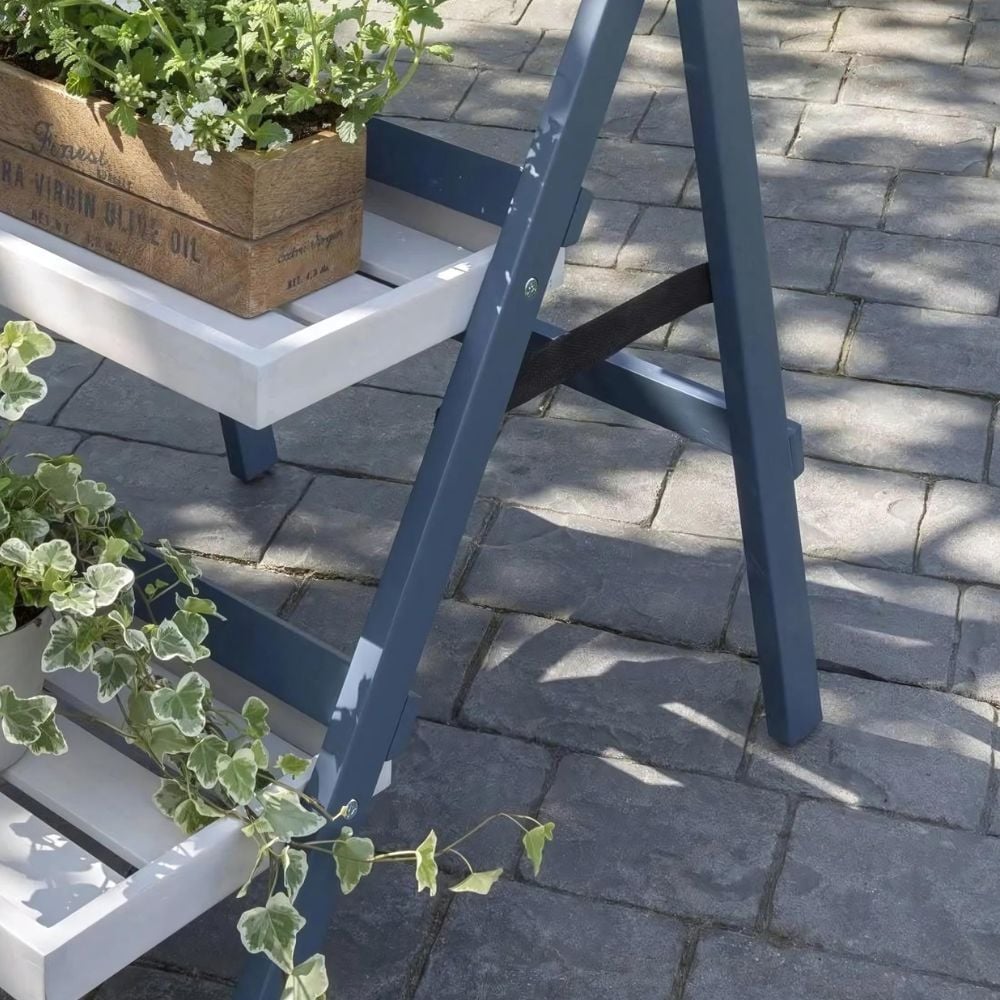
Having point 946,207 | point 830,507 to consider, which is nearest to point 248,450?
point 830,507

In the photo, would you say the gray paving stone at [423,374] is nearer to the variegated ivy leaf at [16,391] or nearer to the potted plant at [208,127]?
the potted plant at [208,127]

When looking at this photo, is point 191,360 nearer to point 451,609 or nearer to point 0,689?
point 0,689

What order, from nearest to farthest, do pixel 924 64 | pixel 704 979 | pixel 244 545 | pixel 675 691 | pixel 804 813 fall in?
pixel 704 979, pixel 804 813, pixel 675 691, pixel 244 545, pixel 924 64

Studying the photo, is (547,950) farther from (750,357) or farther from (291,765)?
(750,357)

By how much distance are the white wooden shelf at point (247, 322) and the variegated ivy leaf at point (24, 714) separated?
33 centimetres

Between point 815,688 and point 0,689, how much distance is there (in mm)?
1263

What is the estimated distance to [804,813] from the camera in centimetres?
229

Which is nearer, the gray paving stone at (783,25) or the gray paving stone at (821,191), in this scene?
the gray paving stone at (821,191)

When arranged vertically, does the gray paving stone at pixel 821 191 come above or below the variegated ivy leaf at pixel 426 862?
below

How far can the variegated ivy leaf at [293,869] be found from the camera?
5.03 ft

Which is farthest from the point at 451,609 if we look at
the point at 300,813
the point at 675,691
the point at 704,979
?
the point at 300,813

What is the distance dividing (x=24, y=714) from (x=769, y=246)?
8.13ft

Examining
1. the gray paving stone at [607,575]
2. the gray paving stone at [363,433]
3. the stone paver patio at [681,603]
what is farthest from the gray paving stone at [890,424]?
the gray paving stone at [363,433]

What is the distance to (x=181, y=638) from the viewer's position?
5.05ft
